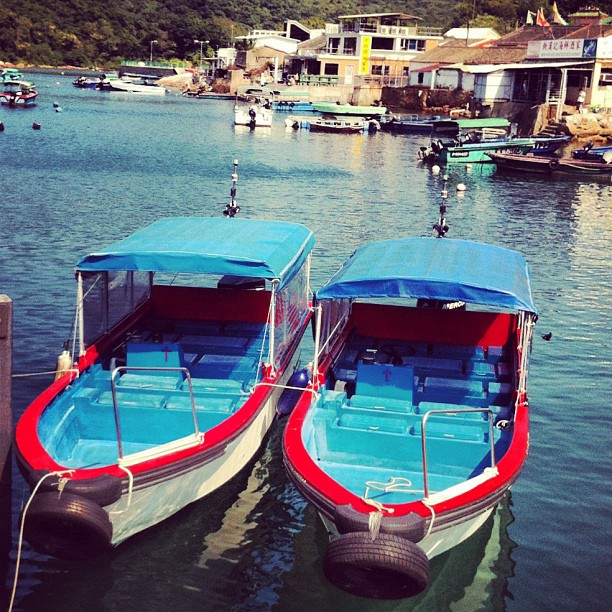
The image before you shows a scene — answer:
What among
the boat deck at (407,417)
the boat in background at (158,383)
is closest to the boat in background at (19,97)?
the boat in background at (158,383)

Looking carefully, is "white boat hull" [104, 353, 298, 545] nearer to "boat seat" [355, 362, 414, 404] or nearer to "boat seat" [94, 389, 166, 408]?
"boat seat" [94, 389, 166, 408]

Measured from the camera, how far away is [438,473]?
1205 cm

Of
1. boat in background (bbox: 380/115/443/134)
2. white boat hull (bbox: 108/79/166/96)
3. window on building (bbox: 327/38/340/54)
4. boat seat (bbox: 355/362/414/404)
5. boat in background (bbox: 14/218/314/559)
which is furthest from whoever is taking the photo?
white boat hull (bbox: 108/79/166/96)

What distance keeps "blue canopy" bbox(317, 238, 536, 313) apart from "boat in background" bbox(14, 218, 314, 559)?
122cm

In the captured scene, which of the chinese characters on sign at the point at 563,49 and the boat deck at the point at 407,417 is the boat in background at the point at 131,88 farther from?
the boat deck at the point at 407,417

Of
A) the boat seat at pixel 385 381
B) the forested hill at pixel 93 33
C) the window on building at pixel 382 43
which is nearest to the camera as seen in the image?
Answer: the boat seat at pixel 385 381

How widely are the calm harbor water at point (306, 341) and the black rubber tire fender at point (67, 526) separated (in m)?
0.91

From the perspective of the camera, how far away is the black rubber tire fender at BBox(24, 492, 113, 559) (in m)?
9.68

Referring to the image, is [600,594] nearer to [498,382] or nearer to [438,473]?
[438,473]

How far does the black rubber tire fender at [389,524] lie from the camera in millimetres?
9422

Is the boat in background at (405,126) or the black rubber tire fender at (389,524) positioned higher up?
the black rubber tire fender at (389,524)

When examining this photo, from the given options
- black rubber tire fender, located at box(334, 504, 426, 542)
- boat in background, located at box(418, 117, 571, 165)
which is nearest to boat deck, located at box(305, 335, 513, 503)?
black rubber tire fender, located at box(334, 504, 426, 542)

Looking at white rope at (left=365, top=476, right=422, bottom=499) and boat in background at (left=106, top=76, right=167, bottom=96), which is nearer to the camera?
white rope at (left=365, top=476, right=422, bottom=499)

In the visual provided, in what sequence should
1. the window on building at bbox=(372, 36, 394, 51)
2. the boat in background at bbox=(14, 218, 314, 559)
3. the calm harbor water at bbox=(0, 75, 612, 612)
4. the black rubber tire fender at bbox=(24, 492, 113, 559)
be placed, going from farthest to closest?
1. the window on building at bbox=(372, 36, 394, 51)
2. the calm harbor water at bbox=(0, 75, 612, 612)
3. the boat in background at bbox=(14, 218, 314, 559)
4. the black rubber tire fender at bbox=(24, 492, 113, 559)
